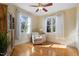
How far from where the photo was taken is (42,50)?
7.34ft

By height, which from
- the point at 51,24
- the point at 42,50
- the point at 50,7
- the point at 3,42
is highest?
the point at 50,7

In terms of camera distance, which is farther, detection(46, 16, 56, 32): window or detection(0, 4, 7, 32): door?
detection(46, 16, 56, 32): window

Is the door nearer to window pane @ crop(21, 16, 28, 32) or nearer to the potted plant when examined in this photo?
the potted plant

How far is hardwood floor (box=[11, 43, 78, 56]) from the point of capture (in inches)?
87.0

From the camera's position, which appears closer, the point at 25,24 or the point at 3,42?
the point at 3,42

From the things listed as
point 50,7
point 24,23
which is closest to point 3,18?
point 24,23

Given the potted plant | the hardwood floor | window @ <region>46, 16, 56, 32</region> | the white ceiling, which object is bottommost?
the hardwood floor

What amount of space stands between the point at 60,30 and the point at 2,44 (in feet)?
3.12

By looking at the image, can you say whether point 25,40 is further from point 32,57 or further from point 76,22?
point 76,22

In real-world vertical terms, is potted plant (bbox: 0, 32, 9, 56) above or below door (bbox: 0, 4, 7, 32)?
below

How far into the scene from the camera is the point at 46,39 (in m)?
2.26

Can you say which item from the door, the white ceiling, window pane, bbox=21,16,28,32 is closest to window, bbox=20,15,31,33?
window pane, bbox=21,16,28,32

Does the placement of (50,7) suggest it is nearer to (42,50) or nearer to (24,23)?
(24,23)

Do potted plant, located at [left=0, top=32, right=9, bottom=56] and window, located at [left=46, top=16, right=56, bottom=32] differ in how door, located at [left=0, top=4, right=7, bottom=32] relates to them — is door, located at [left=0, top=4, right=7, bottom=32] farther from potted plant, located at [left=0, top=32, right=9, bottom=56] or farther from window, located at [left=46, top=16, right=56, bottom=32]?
window, located at [left=46, top=16, right=56, bottom=32]
